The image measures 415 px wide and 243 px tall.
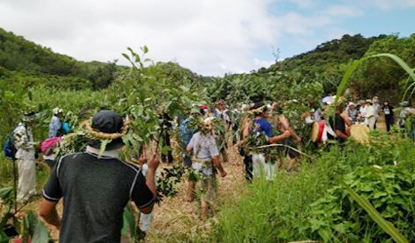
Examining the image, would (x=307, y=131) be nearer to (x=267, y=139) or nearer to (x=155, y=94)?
(x=267, y=139)

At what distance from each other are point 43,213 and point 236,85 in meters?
10.0

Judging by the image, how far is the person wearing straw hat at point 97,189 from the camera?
2.21m

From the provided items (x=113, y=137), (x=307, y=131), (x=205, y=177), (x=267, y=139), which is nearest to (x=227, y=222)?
(x=205, y=177)

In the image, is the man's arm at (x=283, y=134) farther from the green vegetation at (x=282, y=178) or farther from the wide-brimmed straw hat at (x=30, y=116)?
the wide-brimmed straw hat at (x=30, y=116)

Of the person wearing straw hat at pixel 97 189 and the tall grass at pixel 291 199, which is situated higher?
the person wearing straw hat at pixel 97 189

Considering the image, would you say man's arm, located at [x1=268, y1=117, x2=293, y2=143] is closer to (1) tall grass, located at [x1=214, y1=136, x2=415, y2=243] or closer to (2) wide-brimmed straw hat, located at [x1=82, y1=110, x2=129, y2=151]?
(1) tall grass, located at [x1=214, y1=136, x2=415, y2=243]

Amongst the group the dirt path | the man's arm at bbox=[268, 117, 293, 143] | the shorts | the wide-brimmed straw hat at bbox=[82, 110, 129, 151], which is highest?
the wide-brimmed straw hat at bbox=[82, 110, 129, 151]

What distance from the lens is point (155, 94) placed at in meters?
2.92

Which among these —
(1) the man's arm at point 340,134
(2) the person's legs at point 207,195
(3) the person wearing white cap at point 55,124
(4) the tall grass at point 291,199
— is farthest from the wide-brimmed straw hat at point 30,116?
(1) the man's arm at point 340,134

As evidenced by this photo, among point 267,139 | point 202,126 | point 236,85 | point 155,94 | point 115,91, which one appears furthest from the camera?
point 236,85

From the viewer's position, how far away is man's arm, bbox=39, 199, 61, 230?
7.69 feet

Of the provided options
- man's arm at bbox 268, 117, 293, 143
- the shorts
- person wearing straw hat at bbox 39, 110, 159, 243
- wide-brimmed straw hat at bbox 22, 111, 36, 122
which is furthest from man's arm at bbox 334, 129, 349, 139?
person wearing straw hat at bbox 39, 110, 159, 243

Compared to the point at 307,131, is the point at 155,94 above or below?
above

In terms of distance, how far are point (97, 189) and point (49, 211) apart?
1.27 ft
